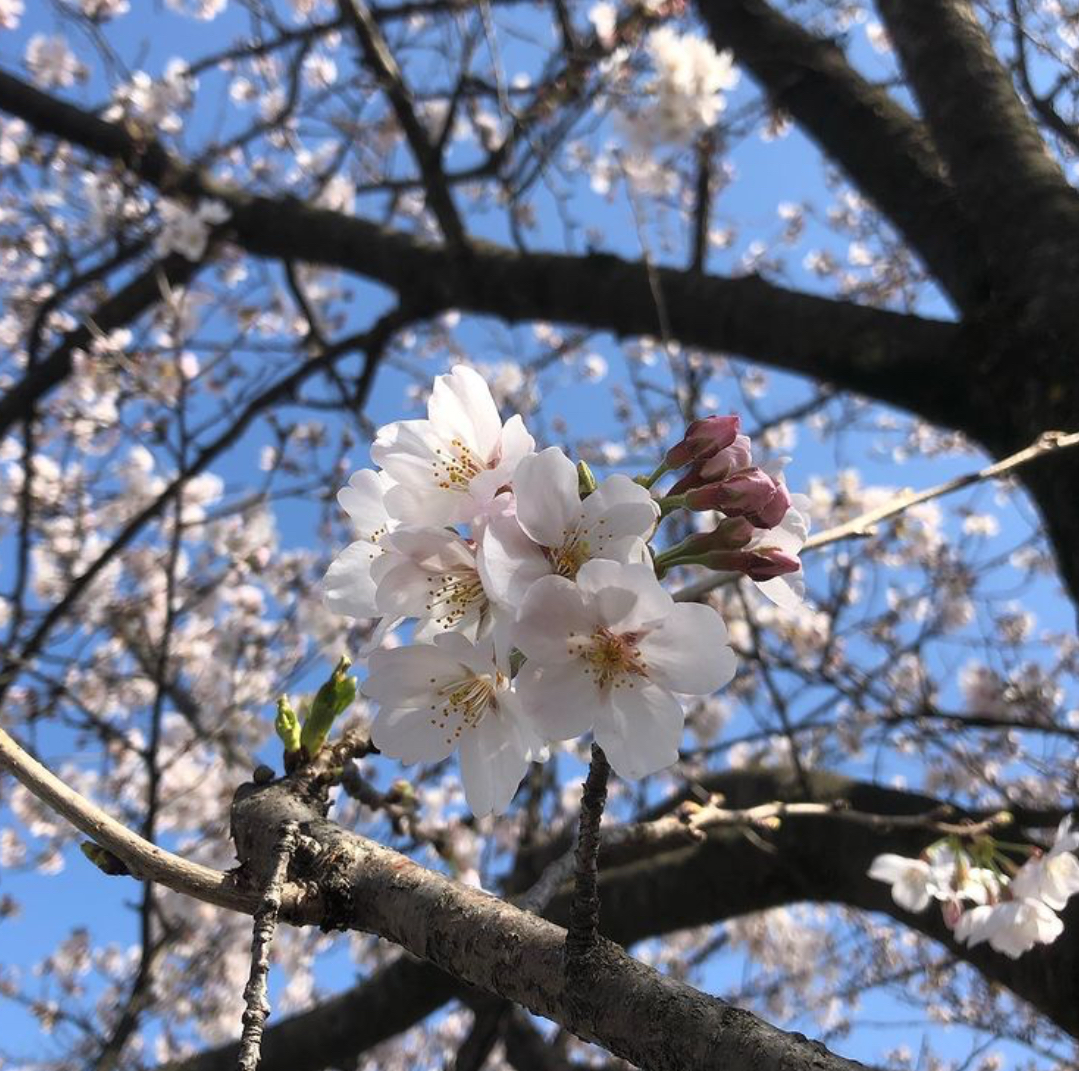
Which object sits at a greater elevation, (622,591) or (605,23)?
(605,23)

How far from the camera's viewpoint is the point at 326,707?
1.10m

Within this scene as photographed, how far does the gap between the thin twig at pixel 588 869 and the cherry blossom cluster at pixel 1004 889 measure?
4.23 feet

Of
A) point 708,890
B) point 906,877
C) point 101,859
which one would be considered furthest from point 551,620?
point 708,890

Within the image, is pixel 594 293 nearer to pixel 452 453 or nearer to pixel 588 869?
pixel 452 453

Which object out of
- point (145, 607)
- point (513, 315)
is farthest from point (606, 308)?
point (145, 607)

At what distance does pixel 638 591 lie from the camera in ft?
2.32

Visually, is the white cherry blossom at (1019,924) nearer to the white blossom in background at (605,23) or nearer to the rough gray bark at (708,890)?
the rough gray bark at (708,890)

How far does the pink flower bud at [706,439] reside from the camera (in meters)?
0.85

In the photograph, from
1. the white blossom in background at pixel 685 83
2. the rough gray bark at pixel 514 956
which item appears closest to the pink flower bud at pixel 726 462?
the rough gray bark at pixel 514 956

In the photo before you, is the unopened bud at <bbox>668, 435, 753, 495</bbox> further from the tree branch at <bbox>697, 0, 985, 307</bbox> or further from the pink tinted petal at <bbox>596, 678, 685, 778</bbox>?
the tree branch at <bbox>697, 0, 985, 307</bbox>

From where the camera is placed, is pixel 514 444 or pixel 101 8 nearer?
pixel 514 444

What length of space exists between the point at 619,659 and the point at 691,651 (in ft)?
0.21

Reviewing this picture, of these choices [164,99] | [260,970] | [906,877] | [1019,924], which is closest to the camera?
[260,970]

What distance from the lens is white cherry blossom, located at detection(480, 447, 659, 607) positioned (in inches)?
28.1
